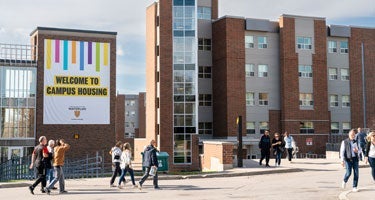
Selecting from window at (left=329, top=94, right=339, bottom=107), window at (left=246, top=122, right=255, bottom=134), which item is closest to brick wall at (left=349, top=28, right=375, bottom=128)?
window at (left=329, top=94, right=339, bottom=107)

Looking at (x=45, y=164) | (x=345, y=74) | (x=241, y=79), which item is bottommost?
(x=45, y=164)

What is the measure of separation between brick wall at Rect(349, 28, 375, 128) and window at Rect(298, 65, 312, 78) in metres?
5.50

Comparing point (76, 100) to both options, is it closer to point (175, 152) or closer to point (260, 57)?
point (175, 152)

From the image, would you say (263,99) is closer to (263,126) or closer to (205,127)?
(263,126)

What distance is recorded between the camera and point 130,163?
17094 mm

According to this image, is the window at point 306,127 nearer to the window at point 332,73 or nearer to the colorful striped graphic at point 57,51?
the window at point 332,73

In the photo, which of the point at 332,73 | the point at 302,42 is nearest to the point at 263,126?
the point at 302,42

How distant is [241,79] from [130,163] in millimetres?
34037

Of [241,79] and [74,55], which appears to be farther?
[241,79]

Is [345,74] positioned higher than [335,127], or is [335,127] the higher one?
[345,74]

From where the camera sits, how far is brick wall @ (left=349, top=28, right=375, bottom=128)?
5378cm

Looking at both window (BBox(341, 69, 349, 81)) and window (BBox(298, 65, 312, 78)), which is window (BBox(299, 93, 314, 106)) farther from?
window (BBox(341, 69, 349, 81))

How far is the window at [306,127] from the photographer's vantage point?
5009cm

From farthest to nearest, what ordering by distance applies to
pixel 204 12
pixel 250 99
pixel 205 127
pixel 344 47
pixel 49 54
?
pixel 204 12, pixel 344 47, pixel 205 127, pixel 250 99, pixel 49 54
